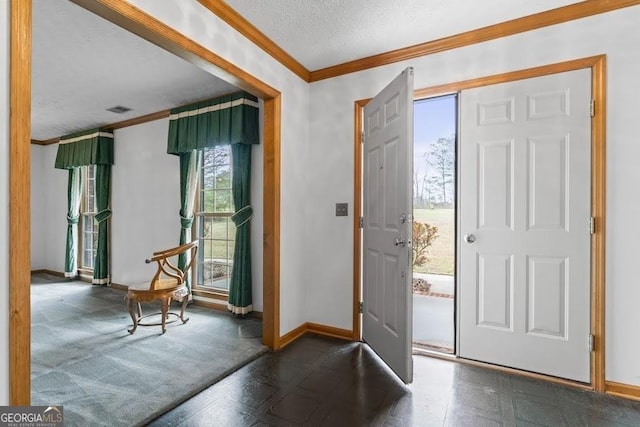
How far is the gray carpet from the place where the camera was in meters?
1.89

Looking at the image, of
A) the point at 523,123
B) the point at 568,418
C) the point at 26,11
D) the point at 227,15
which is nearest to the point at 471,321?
the point at 568,418

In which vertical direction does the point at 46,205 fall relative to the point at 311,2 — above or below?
below

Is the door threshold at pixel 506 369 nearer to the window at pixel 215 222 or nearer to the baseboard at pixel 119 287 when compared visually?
the window at pixel 215 222

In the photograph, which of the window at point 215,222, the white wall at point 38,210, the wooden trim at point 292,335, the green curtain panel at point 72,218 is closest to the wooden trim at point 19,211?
the wooden trim at point 292,335

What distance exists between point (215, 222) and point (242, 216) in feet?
2.28

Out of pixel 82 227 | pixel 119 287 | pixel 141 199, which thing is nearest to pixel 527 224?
pixel 141 199

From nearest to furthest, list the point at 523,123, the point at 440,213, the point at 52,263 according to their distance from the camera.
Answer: the point at 523,123 < the point at 440,213 < the point at 52,263

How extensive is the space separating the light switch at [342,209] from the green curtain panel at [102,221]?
3931 millimetres

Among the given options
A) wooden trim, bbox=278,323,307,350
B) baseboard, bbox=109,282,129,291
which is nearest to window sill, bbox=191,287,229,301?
wooden trim, bbox=278,323,307,350

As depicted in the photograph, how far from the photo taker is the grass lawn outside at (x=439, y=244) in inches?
206

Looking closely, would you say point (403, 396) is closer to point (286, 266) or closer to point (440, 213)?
point (286, 266)

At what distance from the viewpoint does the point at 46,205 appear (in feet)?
19.8

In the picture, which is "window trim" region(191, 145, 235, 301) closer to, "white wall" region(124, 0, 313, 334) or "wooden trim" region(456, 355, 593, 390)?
"white wall" region(124, 0, 313, 334)

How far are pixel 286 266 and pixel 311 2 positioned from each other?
2033 millimetres
